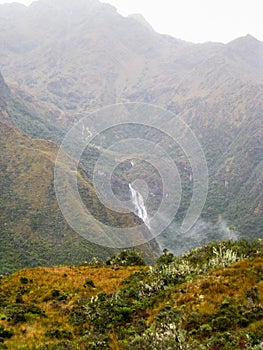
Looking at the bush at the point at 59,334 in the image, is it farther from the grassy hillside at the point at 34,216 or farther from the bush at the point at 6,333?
the grassy hillside at the point at 34,216

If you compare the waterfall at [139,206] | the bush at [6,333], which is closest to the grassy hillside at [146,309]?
the bush at [6,333]

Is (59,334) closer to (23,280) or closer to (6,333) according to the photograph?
(6,333)

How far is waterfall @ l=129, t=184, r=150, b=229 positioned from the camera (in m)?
95.6

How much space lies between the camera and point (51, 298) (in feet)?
62.4

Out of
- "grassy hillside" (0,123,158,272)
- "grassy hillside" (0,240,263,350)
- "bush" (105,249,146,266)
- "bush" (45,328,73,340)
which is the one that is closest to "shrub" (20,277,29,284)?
"grassy hillside" (0,240,263,350)

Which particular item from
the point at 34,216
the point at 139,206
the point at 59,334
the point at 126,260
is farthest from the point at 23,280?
the point at 139,206

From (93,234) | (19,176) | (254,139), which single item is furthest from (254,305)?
(254,139)

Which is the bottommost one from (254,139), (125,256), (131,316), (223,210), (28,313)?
(131,316)

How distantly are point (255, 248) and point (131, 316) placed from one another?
862 centimetres

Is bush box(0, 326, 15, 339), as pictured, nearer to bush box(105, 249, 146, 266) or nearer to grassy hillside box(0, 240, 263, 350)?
grassy hillside box(0, 240, 263, 350)

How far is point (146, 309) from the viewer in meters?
15.0

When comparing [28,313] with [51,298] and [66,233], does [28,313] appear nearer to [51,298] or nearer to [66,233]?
[51,298]

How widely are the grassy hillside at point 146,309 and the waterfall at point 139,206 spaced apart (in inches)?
2876

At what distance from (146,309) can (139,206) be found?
8143cm
